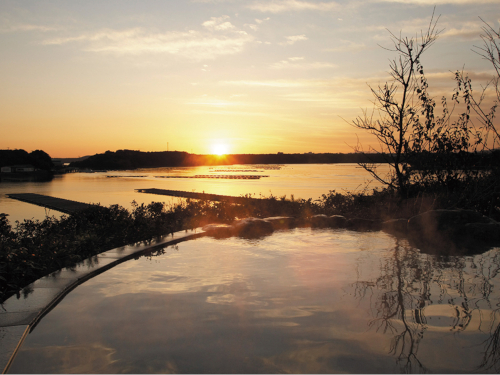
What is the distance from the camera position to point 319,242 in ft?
28.3

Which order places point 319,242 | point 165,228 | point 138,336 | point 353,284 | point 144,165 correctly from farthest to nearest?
point 144,165 < point 165,228 < point 319,242 < point 353,284 < point 138,336

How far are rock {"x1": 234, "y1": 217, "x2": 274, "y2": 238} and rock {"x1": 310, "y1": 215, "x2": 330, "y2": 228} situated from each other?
1.24 meters

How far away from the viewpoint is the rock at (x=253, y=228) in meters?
9.85

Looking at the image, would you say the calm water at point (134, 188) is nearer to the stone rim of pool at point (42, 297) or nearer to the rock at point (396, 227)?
the rock at point (396, 227)

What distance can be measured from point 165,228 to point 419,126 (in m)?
8.88

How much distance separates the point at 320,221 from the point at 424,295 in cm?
580

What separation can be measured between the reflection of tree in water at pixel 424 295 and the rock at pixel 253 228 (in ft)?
11.2

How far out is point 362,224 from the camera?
1068cm

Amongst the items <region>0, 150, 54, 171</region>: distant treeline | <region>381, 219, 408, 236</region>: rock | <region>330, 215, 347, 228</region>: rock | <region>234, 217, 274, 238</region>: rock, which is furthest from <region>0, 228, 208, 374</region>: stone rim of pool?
<region>0, 150, 54, 171</region>: distant treeline

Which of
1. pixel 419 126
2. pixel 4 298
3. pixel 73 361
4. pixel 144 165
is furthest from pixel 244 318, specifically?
pixel 144 165

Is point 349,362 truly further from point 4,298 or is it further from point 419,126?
point 419,126

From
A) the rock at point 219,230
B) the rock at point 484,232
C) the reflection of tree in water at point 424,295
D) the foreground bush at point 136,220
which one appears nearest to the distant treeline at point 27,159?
the foreground bush at point 136,220

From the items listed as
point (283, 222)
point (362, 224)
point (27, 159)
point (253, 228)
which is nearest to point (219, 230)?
point (253, 228)

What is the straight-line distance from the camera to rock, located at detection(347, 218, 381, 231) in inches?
412
